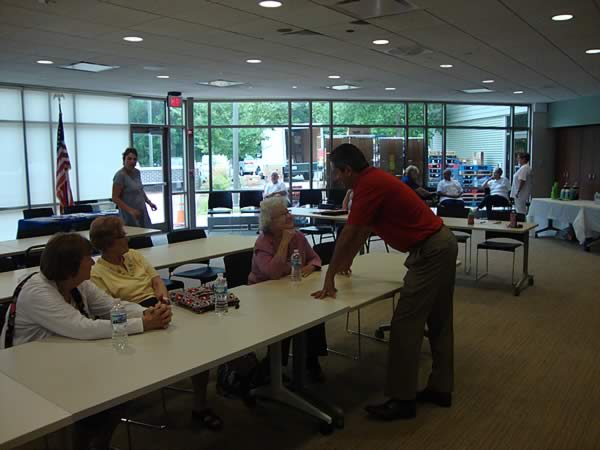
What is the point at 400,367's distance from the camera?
11.0 feet

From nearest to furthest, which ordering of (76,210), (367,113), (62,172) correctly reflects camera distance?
1. (76,210)
2. (62,172)
3. (367,113)

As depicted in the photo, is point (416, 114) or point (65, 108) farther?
point (416, 114)

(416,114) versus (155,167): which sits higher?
(416,114)

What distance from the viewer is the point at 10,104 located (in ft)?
30.8

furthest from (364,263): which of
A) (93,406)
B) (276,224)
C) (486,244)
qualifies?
(486,244)

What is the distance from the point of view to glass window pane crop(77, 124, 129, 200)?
1053 cm

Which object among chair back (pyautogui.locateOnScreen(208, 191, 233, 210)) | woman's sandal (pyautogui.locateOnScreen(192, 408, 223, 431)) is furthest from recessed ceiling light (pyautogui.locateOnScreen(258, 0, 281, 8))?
chair back (pyautogui.locateOnScreen(208, 191, 233, 210))

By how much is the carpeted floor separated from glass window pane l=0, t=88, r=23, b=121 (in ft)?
23.3

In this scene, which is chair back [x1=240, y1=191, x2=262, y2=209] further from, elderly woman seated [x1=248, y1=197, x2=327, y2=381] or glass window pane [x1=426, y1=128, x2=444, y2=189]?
elderly woman seated [x1=248, y1=197, x2=327, y2=381]

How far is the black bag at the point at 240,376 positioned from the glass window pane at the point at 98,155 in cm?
786

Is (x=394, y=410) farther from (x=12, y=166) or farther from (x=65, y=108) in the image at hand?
(x=65, y=108)

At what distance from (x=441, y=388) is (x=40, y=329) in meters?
2.39

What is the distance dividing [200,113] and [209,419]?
1002 cm

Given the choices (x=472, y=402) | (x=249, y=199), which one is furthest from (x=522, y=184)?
(x=472, y=402)
